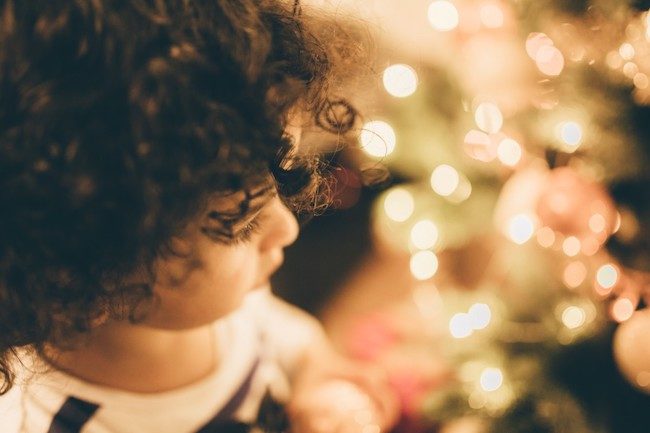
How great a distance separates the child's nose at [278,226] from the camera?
1.82 feet

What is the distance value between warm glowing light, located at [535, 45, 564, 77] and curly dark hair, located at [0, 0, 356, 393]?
0.40m

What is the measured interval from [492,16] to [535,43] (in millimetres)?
87

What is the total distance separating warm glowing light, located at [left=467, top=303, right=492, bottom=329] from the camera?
0.80 m

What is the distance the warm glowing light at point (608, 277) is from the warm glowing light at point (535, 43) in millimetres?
275

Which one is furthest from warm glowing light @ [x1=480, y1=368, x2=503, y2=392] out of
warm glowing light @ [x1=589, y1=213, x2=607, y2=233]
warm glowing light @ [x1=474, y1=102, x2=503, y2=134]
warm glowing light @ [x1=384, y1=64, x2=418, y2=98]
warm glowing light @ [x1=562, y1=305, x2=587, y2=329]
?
warm glowing light @ [x1=384, y1=64, x2=418, y2=98]

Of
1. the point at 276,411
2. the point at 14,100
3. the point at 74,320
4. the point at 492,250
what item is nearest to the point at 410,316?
the point at 492,250

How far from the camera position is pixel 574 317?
2.34 ft

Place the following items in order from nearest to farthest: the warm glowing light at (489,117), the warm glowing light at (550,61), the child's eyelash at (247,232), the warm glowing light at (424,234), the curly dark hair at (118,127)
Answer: the curly dark hair at (118,127) → the child's eyelash at (247,232) → the warm glowing light at (550,61) → the warm glowing light at (489,117) → the warm glowing light at (424,234)

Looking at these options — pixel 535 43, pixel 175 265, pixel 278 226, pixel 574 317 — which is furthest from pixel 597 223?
pixel 175 265

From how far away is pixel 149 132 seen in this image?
38 centimetres

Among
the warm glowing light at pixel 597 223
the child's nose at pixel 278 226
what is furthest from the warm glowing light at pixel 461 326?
the child's nose at pixel 278 226

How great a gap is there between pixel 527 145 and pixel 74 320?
2.02ft

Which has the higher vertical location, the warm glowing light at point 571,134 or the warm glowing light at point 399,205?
the warm glowing light at point 571,134

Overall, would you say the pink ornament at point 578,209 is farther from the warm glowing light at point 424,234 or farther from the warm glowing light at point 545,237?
the warm glowing light at point 424,234
